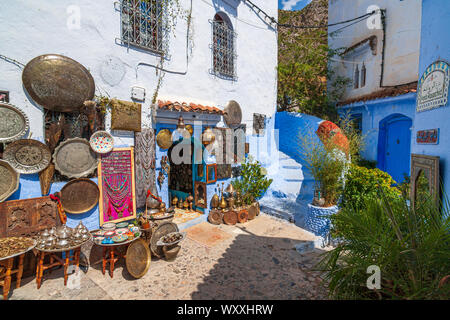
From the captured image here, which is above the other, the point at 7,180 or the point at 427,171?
the point at 427,171

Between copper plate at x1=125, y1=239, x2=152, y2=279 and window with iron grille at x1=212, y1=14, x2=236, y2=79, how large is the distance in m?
5.41

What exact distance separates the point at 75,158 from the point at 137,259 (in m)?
2.29

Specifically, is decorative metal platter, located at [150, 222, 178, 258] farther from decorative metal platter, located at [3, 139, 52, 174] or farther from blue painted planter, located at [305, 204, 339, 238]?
blue painted planter, located at [305, 204, 339, 238]

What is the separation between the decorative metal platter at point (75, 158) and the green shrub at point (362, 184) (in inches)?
247

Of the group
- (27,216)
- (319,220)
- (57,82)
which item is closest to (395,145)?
(319,220)

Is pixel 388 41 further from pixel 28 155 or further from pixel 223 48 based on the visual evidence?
pixel 28 155

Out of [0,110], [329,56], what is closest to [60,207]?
[0,110]

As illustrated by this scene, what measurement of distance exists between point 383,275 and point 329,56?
505 inches

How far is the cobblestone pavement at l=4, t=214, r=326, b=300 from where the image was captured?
3.71 m

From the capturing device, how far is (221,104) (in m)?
7.52

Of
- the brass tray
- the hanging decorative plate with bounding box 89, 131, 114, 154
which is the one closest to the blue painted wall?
the hanging decorative plate with bounding box 89, 131, 114, 154

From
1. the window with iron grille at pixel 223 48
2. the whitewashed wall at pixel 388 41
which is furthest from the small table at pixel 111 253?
the whitewashed wall at pixel 388 41

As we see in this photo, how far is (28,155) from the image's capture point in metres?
3.95

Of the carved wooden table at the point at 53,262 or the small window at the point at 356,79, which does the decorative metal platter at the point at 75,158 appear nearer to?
the carved wooden table at the point at 53,262
